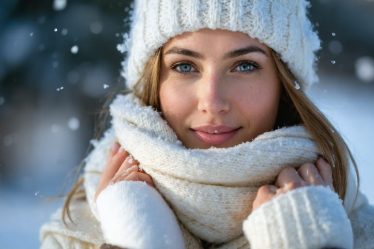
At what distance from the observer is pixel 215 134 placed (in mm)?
2277

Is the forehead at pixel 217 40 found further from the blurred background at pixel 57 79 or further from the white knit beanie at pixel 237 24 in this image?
the blurred background at pixel 57 79

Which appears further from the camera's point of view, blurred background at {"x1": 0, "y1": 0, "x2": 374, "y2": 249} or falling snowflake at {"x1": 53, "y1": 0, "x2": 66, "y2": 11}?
falling snowflake at {"x1": 53, "y1": 0, "x2": 66, "y2": 11}

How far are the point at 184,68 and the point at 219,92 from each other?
0.20 metres

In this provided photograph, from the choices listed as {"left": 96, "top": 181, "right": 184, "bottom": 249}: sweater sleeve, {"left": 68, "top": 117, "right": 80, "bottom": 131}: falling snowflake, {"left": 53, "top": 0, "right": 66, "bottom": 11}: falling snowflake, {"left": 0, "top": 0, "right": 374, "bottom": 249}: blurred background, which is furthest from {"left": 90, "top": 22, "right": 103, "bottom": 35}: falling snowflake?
{"left": 96, "top": 181, "right": 184, "bottom": 249}: sweater sleeve

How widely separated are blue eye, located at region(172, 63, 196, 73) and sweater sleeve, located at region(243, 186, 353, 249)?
0.61 meters

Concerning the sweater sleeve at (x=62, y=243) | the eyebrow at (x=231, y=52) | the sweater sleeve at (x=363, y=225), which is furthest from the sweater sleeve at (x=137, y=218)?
the sweater sleeve at (x=363, y=225)

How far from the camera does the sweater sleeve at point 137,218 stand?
2029 millimetres

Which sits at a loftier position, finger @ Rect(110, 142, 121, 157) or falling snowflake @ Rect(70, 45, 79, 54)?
finger @ Rect(110, 142, 121, 157)

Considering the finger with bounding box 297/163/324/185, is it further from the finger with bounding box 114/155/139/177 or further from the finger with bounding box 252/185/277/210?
the finger with bounding box 114/155/139/177

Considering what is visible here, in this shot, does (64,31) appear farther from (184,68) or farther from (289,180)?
(289,180)

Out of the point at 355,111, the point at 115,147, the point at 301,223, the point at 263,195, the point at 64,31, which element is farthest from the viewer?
the point at 64,31

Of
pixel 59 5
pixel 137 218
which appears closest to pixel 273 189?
pixel 137 218

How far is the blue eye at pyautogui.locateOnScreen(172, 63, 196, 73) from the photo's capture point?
233 cm

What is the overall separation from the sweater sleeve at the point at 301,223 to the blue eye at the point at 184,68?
0.61 m
